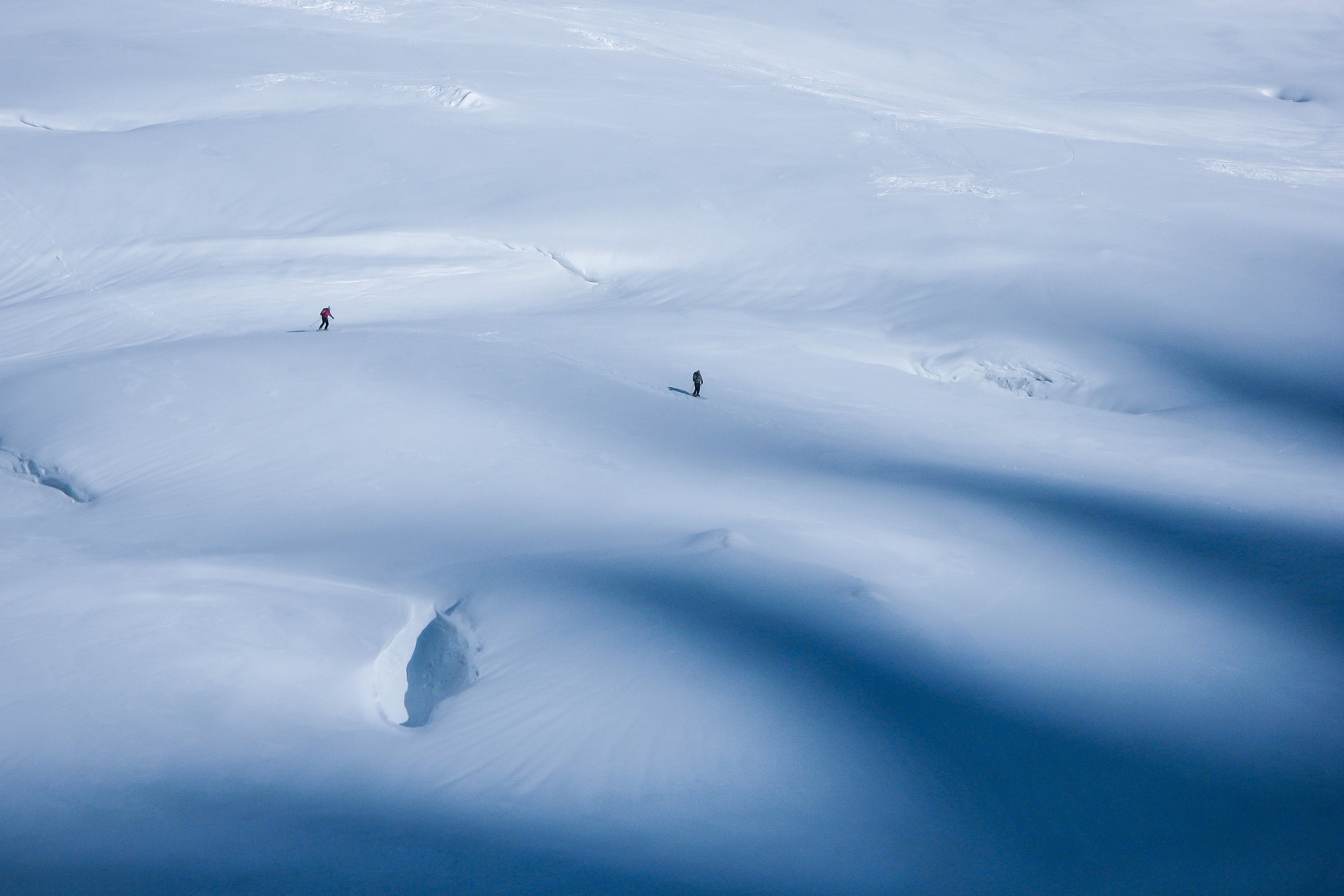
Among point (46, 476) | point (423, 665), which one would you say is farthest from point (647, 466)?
point (46, 476)

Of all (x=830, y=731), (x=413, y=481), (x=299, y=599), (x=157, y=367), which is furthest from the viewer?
(x=157, y=367)

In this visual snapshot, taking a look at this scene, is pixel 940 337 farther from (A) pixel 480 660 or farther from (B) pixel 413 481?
(A) pixel 480 660

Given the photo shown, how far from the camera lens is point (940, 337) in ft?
53.8

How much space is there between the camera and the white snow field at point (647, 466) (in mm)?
7480

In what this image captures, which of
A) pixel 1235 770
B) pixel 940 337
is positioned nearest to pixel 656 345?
pixel 940 337

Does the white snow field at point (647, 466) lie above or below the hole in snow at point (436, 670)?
above

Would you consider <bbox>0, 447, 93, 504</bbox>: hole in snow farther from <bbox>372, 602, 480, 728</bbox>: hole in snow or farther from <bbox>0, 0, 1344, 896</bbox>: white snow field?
<bbox>372, 602, 480, 728</bbox>: hole in snow

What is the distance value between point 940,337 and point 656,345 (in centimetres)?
472

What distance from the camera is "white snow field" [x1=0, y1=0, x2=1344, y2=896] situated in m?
7.48

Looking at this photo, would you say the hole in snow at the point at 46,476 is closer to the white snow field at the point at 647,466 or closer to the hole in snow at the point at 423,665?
the white snow field at the point at 647,466

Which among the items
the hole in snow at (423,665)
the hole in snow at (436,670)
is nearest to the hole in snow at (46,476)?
the hole in snow at (423,665)

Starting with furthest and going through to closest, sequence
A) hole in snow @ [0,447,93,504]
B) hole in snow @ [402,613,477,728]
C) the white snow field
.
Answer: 1. hole in snow @ [0,447,93,504]
2. hole in snow @ [402,613,477,728]
3. the white snow field

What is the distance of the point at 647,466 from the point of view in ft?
40.4

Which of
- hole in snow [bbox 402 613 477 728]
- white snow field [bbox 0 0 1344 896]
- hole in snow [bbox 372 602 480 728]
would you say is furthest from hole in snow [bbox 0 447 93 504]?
hole in snow [bbox 402 613 477 728]
